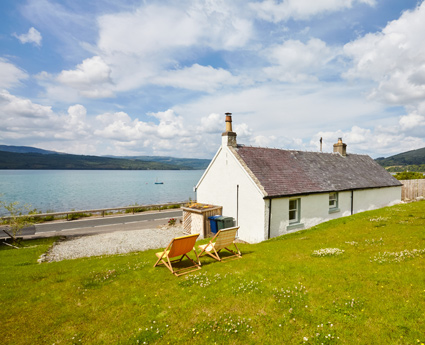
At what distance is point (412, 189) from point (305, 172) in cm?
2239

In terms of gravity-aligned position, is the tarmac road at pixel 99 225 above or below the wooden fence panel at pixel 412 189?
below

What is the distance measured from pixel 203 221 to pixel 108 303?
12.7 metres

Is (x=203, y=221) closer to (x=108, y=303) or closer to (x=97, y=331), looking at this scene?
(x=108, y=303)

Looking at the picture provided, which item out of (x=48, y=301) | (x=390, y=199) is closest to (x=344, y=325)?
(x=48, y=301)

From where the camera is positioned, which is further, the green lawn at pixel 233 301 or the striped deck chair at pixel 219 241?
the striped deck chair at pixel 219 241

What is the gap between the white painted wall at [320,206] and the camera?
17.2 metres

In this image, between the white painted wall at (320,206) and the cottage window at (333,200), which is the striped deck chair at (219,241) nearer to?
the white painted wall at (320,206)

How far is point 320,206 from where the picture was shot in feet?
65.4

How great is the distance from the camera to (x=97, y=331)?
19.2ft

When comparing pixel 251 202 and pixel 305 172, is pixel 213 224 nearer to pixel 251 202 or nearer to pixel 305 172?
pixel 251 202

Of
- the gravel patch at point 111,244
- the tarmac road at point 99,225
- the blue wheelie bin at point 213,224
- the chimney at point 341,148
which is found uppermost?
the chimney at point 341,148

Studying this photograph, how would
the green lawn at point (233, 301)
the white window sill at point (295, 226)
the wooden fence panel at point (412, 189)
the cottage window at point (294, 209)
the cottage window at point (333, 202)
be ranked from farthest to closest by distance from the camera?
the wooden fence panel at point (412, 189)
the cottage window at point (333, 202)
the cottage window at point (294, 209)
the white window sill at point (295, 226)
the green lawn at point (233, 301)

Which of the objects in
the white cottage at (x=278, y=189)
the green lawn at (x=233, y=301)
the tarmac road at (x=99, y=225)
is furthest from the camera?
the tarmac road at (x=99, y=225)

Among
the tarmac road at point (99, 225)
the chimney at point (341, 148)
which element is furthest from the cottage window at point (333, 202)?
the tarmac road at point (99, 225)
